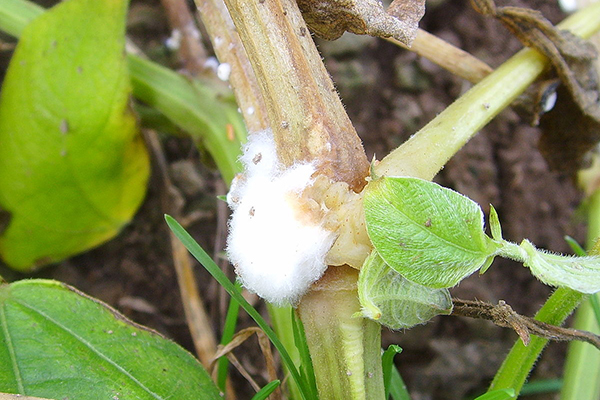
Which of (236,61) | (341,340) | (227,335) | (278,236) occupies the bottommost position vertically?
(227,335)

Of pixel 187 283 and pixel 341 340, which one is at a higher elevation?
pixel 341 340

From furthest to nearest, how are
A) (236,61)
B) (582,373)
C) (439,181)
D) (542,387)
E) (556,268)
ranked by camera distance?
(439,181) < (542,387) < (582,373) < (236,61) < (556,268)

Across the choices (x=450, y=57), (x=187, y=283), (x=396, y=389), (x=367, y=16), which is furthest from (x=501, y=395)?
(x=187, y=283)

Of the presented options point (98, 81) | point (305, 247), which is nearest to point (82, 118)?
point (98, 81)

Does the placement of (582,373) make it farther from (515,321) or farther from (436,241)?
(436,241)

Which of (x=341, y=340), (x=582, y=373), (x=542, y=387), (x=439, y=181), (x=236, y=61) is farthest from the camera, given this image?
(x=439, y=181)

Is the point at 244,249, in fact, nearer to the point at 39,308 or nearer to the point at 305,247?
the point at 305,247
